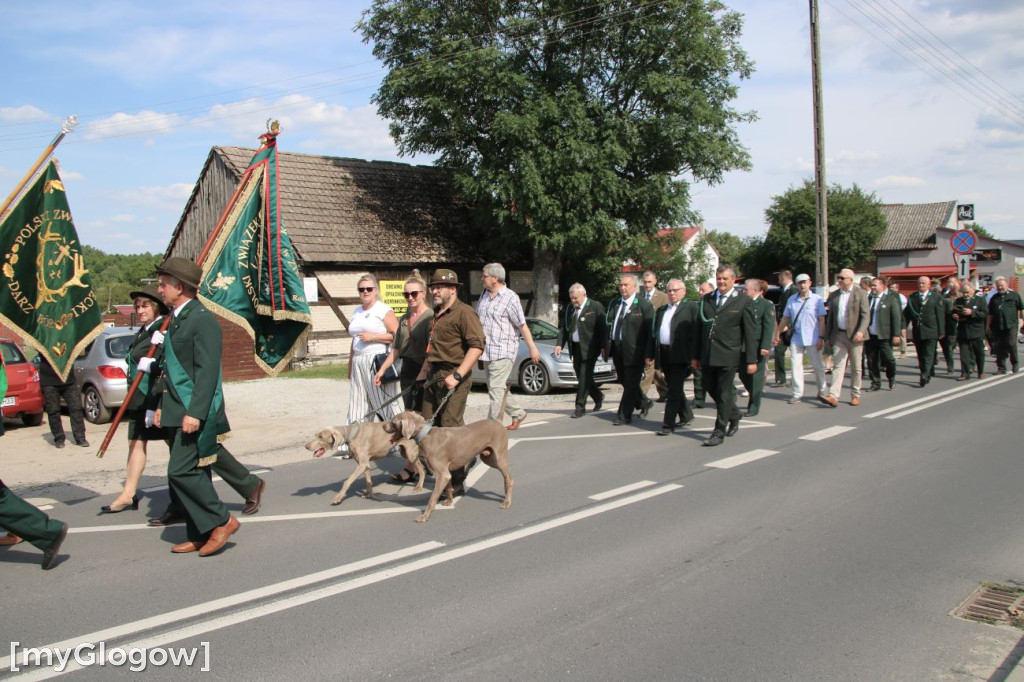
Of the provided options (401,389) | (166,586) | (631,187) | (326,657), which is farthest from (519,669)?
(631,187)

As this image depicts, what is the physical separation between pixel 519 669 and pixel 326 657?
3.06 ft

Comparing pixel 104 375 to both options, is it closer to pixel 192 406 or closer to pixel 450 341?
pixel 450 341

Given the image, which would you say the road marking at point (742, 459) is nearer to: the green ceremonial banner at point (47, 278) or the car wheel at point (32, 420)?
the green ceremonial banner at point (47, 278)

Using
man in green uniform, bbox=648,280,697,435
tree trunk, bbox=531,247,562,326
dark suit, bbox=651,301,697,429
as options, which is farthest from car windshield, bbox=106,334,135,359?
tree trunk, bbox=531,247,562,326

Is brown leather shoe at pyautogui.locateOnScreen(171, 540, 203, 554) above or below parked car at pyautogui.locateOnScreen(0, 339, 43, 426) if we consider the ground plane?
below

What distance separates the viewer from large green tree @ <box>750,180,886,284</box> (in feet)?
152

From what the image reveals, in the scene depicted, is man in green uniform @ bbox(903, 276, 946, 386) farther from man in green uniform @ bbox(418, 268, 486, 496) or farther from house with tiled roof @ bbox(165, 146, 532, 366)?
house with tiled roof @ bbox(165, 146, 532, 366)

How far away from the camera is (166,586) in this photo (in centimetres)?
478

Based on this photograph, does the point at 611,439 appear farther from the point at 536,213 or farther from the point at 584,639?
the point at 536,213

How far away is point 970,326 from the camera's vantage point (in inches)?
596

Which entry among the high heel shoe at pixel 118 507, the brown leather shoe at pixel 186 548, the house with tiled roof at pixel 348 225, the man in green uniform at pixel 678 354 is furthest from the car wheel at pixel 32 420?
the man in green uniform at pixel 678 354

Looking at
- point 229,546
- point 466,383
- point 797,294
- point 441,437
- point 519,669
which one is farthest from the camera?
point 797,294

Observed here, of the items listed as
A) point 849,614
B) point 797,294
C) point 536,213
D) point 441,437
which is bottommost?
point 849,614

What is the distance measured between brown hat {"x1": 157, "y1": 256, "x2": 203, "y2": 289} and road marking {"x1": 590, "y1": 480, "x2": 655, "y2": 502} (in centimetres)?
359
